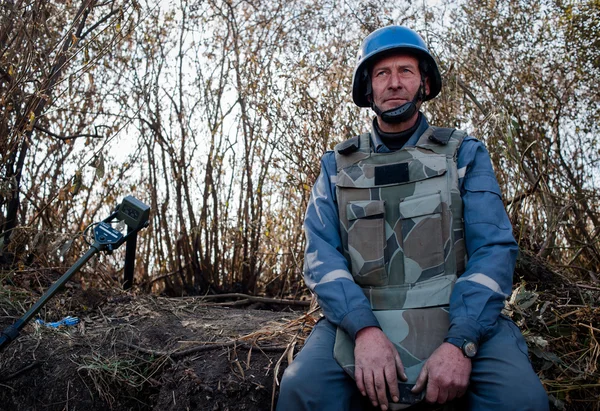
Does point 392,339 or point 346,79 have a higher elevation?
point 346,79

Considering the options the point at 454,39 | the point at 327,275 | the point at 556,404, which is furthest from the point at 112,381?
the point at 454,39

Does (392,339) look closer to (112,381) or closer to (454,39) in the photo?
(112,381)

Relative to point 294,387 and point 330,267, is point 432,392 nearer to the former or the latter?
point 294,387

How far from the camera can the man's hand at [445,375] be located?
1790 mm

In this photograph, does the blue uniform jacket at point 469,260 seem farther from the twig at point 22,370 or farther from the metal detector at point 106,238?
the twig at point 22,370

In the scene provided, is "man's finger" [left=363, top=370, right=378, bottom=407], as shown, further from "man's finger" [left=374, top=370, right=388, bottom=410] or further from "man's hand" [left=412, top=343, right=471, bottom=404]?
"man's hand" [left=412, top=343, right=471, bottom=404]

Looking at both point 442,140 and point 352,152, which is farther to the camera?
point 352,152

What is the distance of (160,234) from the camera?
4.80 metres

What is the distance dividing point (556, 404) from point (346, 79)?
2.74 meters

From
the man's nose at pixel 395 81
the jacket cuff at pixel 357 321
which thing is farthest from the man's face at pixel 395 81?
the jacket cuff at pixel 357 321

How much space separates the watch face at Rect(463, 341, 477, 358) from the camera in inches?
72.2

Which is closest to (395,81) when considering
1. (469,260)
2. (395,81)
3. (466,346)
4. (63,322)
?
(395,81)

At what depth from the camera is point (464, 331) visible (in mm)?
1869

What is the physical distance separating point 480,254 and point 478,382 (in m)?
0.46
